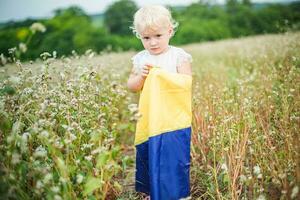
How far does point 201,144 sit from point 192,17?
173ft

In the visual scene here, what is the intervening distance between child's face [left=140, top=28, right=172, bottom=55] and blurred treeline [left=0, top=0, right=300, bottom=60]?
3647cm

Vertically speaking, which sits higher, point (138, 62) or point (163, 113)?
point (138, 62)

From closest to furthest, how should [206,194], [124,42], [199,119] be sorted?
Result: [206,194]
[199,119]
[124,42]

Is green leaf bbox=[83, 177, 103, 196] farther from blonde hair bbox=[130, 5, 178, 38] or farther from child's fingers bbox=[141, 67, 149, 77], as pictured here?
blonde hair bbox=[130, 5, 178, 38]

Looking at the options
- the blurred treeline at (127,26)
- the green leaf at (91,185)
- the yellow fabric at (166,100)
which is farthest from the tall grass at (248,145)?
the blurred treeline at (127,26)

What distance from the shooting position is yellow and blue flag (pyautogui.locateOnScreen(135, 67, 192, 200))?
310cm

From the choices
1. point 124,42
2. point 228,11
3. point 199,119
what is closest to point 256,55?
point 199,119

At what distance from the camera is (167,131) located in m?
3.12

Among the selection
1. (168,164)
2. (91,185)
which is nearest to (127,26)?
(168,164)

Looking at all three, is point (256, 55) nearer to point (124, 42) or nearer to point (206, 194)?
point (206, 194)

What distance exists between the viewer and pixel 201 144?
3980mm

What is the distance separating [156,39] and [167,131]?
76cm

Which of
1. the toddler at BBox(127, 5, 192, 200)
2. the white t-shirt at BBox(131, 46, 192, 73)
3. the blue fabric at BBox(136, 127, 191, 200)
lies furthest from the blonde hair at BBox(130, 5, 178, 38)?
the blue fabric at BBox(136, 127, 191, 200)

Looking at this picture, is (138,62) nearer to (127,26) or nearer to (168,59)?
(168,59)
